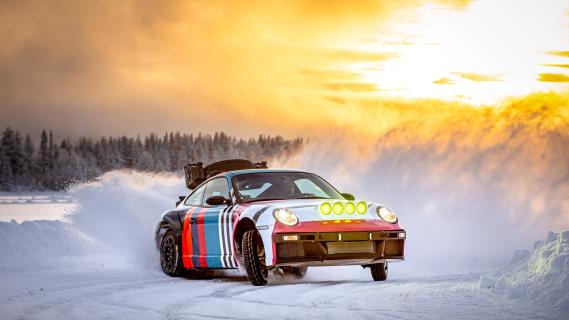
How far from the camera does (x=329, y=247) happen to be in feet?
37.1

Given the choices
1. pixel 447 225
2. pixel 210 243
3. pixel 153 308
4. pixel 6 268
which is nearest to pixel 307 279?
pixel 210 243

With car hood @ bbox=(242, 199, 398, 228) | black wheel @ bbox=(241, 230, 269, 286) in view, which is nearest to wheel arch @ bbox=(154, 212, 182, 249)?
car hood @ bbox=(242, 199, 398, 228)

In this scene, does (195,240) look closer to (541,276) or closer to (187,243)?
(187,243)

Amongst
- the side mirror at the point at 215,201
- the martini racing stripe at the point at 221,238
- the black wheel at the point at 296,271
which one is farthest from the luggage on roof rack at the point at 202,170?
the side mirror at the point at 215,201

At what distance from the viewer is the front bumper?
11.2 metres

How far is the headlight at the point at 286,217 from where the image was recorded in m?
11.3

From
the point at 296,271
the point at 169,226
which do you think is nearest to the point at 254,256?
the point at 296,271

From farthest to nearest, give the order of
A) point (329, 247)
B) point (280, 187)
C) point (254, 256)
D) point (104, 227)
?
point (104, 227), point (280, 187), point (254, 256), point (329, 247)

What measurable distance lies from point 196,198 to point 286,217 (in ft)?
9.53

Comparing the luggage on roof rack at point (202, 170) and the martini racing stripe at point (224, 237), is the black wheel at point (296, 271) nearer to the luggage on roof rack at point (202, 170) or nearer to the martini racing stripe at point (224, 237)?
the martini racing stripe at point (224, 237)

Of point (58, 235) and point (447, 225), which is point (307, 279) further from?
point (447, 225)

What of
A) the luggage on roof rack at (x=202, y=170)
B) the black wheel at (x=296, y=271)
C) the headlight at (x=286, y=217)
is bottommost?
the black wheel at (x=296, y=271)

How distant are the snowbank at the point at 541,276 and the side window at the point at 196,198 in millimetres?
4479

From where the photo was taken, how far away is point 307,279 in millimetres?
13141
